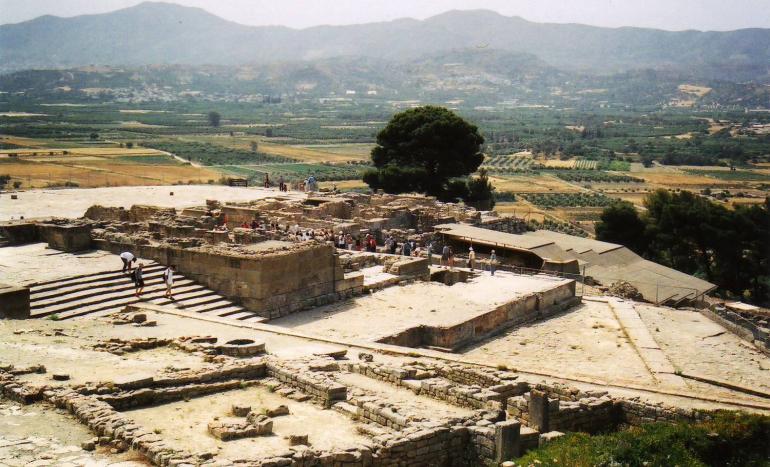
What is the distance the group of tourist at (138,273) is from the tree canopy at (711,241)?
2564 centimetres

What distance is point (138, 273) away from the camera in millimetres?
20984

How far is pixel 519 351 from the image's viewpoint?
68.9 ft

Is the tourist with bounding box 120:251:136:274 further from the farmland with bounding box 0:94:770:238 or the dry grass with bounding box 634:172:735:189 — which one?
the dry grass with bounding box 634:172:735:189

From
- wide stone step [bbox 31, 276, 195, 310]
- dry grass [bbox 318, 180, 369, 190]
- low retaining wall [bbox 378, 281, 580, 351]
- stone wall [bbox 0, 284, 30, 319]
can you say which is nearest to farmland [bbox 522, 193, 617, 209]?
dry grass [bbox 318, 180, 369, 190]

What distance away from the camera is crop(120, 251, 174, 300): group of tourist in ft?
68.8

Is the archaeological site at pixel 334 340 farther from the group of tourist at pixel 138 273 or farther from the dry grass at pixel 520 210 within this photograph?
the dry grass at pixel 520 210

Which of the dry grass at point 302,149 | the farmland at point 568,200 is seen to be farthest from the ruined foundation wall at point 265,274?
the dry grass at point 302,149

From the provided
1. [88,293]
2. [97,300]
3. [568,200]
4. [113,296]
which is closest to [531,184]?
[568,200]

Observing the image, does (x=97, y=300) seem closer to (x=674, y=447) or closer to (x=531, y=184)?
(x=674, y=447)

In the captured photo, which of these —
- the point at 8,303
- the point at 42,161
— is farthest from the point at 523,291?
the point at 42,161

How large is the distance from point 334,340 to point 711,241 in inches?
1029

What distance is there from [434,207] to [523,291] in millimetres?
13085

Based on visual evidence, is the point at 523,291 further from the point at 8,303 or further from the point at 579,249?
the point at 8,303

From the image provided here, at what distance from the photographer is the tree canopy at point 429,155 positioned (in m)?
44.6
